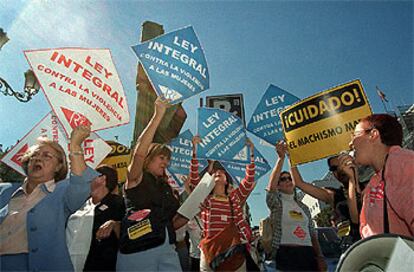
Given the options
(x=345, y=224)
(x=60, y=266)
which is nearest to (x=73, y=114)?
(x=60, y=266)

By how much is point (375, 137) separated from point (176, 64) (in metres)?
2.49

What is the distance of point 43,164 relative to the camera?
286 centimetres

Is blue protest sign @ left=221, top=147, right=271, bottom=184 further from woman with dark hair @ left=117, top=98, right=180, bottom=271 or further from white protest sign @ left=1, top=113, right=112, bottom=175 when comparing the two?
woman with dark hair @ left=117, top=98, right=180, bottom=271

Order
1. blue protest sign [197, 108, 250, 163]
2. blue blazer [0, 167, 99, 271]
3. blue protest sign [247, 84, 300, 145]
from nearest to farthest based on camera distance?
blue blazer [0, 167, 99, 271] → blue protest sign [247, 84, 300, 145] → blue protest sign [197, 108, 250, 163]

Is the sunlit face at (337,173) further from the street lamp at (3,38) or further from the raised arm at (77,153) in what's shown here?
the street lamp at (3,38)

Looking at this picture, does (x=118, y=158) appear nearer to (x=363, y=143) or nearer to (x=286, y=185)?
(x=286, y=185)

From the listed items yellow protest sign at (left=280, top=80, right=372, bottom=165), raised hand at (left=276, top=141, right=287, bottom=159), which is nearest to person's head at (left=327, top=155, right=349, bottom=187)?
yellow protest sign at (left=280, top=80, right=372, bottom=165)

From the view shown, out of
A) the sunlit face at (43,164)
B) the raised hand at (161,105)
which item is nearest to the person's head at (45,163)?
the sunlit face at (43,164)

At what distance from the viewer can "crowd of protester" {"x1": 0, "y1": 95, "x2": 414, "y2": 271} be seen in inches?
88.0

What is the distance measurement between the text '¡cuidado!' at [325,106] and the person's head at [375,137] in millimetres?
1708

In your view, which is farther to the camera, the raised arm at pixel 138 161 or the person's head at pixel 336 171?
the person's head at pixel 336 171

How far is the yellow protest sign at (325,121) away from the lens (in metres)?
4.09

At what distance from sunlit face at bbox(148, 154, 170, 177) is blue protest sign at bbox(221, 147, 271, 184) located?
2.23m

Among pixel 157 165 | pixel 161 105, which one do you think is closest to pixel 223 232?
pixel 157 165
